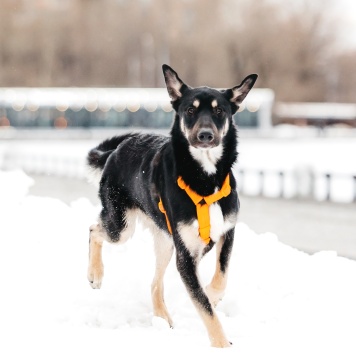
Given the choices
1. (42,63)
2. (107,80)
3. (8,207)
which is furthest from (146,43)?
(8,207)

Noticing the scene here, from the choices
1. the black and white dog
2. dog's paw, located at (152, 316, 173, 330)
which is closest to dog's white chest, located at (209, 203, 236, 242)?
the black and white dog

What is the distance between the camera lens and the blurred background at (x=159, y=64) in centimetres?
5991

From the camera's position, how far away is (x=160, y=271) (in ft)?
21.0

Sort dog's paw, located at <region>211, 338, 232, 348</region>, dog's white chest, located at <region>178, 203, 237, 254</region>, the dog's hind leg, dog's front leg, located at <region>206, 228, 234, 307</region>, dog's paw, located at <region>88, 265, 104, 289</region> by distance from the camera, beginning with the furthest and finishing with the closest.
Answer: dog's paw, located at <region>88, 265, 104, 289</region>, the dog's hind leg, dog's front leg, located at <region>206, 228, 234, 307</region>, dog's white chest, located at <region>178, 203, 237, 254</region>, dog's paw, located at <region>211, 338, 232, 348</region>

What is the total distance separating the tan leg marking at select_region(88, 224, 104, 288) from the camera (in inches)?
262

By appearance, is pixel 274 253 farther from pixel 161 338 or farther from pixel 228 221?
pixel 161 338

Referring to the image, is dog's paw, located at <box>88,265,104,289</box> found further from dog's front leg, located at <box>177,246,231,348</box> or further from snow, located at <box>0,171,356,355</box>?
dog's front leg, located at <box>177,246,231,348</box>

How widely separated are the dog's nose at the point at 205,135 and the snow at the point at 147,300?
1284 millimetres

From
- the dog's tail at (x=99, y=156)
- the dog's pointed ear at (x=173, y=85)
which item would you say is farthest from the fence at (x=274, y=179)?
the dog's pointed ear at (x=173, y=85)

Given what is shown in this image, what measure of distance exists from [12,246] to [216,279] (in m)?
3.01

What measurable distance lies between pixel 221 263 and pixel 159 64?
96349 millimetres

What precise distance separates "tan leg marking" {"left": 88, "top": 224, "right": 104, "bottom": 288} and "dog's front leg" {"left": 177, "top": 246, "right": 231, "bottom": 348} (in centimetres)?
151

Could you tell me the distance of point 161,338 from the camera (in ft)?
16.6

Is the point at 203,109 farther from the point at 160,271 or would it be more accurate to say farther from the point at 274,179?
the point at 274,179
